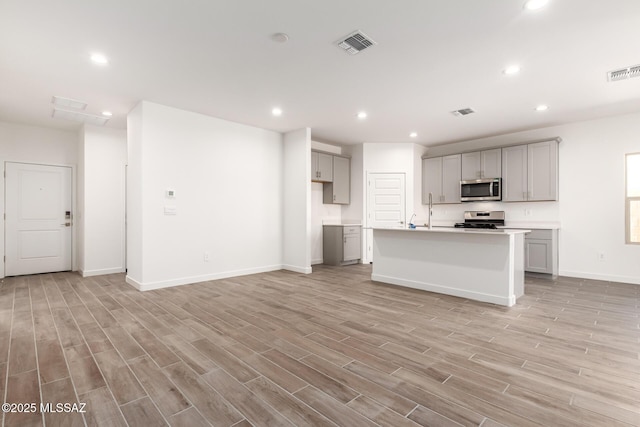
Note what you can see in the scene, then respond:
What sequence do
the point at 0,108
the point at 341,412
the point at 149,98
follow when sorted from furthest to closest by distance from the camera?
the point at 0,108
the point at 149,98
the point at 341,412

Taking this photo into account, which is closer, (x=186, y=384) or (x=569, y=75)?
(x=186, y=384)

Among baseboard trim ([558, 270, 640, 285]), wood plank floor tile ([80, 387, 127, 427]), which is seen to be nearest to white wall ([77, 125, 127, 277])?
wood plank floor tile ([80, 387, 127, 427])

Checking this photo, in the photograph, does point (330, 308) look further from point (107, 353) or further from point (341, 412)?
point (107, 353)

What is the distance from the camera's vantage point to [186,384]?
81.7 inches

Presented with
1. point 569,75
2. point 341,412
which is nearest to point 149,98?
point 341,412

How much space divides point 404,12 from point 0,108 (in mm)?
6223

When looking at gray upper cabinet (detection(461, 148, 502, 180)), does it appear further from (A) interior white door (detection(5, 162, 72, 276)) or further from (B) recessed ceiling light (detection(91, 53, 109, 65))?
(A) interior white door (detection(5, 162, 72, 276))

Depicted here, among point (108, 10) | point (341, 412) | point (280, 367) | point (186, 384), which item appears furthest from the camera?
point (108, 10)

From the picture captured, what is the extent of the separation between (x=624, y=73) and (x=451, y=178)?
3.61m

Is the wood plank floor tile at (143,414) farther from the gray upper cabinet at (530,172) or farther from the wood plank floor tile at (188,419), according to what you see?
the gray upper cabinet at (530,172)

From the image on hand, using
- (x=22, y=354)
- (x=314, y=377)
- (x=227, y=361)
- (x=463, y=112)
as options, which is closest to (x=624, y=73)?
(x=463, y=112)

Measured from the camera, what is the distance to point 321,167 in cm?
698

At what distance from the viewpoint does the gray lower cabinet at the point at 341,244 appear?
6938 millimetres

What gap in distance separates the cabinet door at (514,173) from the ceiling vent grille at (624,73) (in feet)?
7.81
